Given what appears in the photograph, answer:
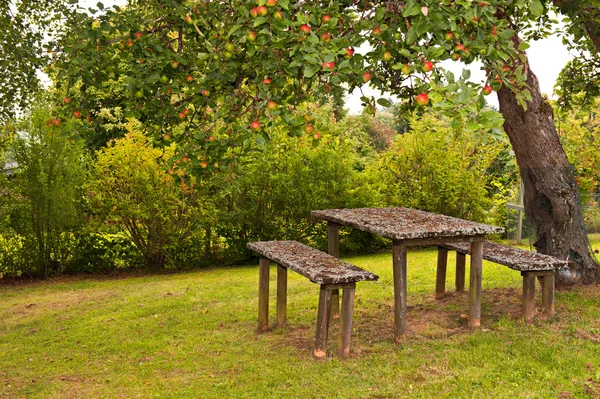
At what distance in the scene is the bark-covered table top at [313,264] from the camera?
489 cm

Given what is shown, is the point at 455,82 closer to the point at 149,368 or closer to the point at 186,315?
the point at 149,368

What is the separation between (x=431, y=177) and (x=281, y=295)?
7700 mm

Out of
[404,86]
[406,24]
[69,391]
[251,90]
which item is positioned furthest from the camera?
[404,86]

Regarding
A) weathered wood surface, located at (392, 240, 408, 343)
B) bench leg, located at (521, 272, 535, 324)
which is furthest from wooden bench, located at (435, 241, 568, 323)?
weathered wood surface, located at (392, 240, 408, 343)

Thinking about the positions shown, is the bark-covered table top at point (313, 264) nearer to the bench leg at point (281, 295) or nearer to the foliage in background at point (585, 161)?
the bench leg at point (281, 295)

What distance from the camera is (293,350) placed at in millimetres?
5496

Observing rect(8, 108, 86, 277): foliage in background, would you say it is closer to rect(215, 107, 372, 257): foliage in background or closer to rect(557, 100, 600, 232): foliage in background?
rect(215, 107, 372, 257): foliage in background

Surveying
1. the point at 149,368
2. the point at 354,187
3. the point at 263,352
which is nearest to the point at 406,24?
the point at 263,352

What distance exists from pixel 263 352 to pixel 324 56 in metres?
3.03

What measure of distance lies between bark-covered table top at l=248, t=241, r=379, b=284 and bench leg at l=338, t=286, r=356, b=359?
166mm

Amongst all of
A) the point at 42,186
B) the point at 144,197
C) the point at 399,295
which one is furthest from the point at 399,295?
the point at 42,186

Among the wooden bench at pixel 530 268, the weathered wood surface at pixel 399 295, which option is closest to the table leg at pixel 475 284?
the wooden bench at pixel 530 268

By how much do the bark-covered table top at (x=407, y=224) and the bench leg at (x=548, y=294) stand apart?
0.84m

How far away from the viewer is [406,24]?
157 inches
